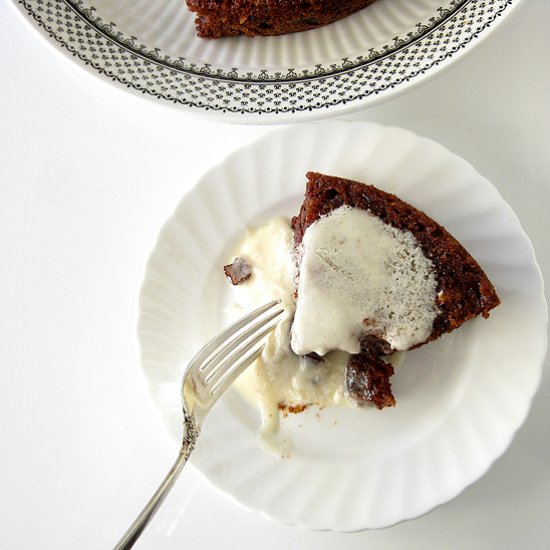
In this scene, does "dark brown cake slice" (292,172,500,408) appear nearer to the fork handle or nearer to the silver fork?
the silver fork

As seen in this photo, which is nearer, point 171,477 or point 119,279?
point 171,477

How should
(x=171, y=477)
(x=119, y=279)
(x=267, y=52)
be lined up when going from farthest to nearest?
(x=119, y=279)
(x=267, y=52)
(x=171, y=477)

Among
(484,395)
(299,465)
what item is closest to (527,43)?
(484,395)

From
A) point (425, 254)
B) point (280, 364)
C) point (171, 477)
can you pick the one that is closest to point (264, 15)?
point (425, 254)

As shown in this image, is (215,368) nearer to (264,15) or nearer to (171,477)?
(171,477)

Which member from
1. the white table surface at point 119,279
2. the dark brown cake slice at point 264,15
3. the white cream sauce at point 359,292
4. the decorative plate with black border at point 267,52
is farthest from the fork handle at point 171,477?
the dark brown cake slice at point 264,15
